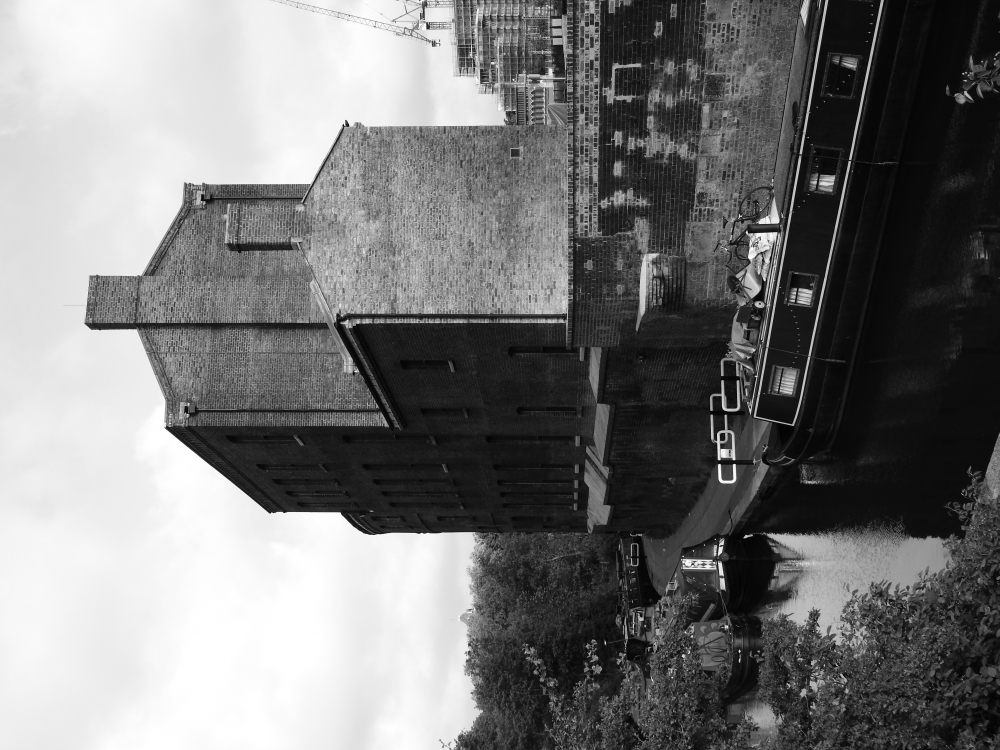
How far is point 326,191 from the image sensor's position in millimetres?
19234

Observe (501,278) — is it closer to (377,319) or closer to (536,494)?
(377,319)

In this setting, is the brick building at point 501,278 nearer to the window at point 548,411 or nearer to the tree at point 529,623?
Answer: the window at point 548,411

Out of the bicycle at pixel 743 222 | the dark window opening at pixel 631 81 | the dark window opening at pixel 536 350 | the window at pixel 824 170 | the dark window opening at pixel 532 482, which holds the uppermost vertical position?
the dark window opening at pixel 631 81

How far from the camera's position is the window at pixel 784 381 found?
17422 millimetres

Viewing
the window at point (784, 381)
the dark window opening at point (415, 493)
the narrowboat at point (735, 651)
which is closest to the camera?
the window at point (784, 381)

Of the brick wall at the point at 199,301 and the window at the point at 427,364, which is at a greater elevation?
the brick wall at the point at 199,301

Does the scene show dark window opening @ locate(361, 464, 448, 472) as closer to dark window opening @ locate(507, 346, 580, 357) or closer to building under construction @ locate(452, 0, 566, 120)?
dark window opening @ locate(507, 346, 580, 357)

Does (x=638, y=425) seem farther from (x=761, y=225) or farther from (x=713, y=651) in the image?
(x=713, y=651)

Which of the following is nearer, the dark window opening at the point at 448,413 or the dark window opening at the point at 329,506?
the dark window opening at the point at 448,413

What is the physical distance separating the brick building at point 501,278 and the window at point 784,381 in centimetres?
151

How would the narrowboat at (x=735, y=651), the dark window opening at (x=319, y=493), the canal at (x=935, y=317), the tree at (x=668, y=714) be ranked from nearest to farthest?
1. the canal at (x=935, y=317)
2. the tree at (x=668, y=714)
3. the narrowboat at (x=735, y=651)
4. the dark window opening at (x=319, y=493)

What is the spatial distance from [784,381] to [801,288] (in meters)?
2.21

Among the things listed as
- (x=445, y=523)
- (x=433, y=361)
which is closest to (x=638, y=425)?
(x=433, y=361)

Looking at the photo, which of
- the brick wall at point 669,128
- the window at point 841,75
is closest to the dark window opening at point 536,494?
the brick wall at point 669,128
